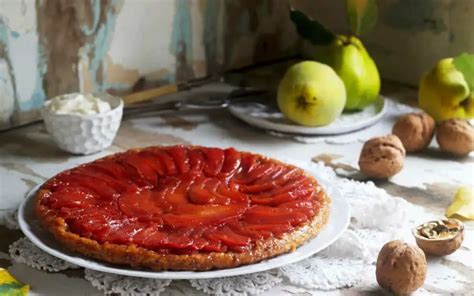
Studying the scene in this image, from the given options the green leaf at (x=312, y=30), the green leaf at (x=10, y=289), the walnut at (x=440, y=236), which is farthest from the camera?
the green leaf at (x=312, y=30)

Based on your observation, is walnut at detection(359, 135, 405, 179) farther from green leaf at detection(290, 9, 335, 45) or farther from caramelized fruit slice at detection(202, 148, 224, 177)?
green leaf at detection(290, 9, 335, 45)

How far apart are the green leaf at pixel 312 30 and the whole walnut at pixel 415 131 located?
244 mm

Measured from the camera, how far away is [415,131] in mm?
1280

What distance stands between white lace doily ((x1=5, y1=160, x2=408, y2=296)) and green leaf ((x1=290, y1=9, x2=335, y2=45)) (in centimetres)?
47

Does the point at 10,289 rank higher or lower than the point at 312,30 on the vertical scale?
lower

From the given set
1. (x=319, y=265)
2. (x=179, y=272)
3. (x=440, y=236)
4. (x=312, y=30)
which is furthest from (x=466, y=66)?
(x=179, y=272)

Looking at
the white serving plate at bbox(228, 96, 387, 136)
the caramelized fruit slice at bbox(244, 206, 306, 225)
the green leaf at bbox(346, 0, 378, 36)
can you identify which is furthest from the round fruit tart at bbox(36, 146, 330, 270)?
the green leaf at bbox(346, 0, 378, 36)

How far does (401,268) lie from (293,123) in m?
0.54

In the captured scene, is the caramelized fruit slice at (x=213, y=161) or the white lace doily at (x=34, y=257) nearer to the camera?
the white lace doily at (x=34, y=257)

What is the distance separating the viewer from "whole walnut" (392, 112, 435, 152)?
1.28m

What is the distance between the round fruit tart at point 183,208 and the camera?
884mm

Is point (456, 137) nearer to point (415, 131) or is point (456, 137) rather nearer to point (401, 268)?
point (415, 131)

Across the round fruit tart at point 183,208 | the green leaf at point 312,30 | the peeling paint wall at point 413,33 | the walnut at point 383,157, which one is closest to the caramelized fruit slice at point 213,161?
the round fruit tart at point 183,208

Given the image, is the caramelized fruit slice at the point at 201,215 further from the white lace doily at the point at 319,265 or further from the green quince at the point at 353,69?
the green quince at the point at 353,69
